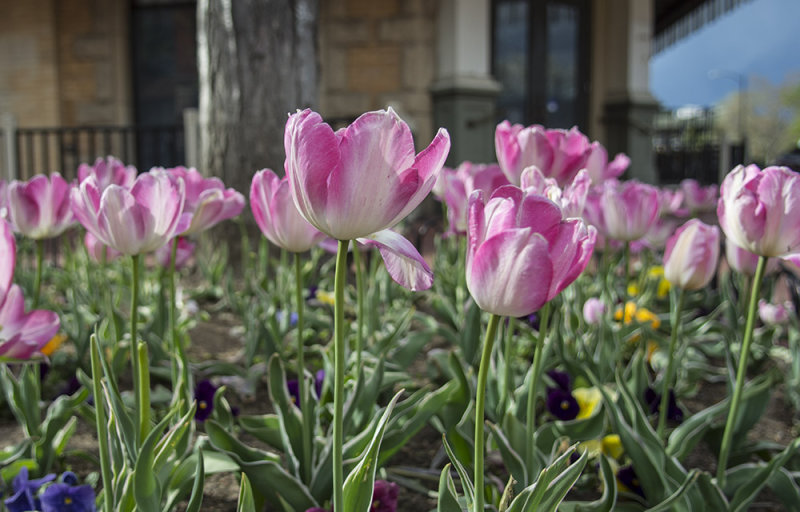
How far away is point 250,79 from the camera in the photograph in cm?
367

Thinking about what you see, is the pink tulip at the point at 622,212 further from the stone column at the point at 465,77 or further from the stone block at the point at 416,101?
the stone block at the point at 416,101

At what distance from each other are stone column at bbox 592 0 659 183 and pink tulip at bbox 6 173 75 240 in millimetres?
8905

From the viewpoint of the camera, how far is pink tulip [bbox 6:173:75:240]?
4.42 feet

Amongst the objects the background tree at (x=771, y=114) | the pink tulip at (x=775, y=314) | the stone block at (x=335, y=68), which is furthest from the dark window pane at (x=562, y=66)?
the background tree at (x=771, y=114)

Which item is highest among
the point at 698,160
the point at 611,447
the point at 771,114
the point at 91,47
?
the point at 771,114

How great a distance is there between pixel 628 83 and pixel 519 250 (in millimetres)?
9684

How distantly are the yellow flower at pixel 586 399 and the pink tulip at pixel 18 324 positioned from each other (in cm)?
110

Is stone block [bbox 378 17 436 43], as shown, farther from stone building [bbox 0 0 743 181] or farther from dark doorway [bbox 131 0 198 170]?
dark doorway [bbox 131 0 198 170]

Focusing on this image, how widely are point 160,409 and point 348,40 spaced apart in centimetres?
768

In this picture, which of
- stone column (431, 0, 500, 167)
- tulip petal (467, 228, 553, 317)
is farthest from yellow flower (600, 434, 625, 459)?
stone column (431, 0, 500, 167)

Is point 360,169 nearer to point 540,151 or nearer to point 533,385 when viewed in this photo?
point 533,385

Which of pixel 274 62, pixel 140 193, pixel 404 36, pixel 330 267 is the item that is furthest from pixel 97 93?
pixel 140 193

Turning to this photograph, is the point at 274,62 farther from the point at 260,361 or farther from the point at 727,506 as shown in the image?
the point at 727,506

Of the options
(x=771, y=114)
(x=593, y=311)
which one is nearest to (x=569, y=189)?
(x=593, y=311)
